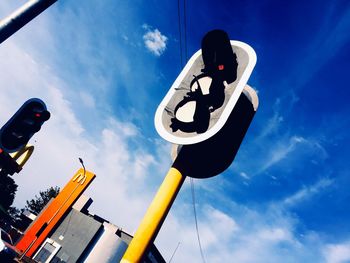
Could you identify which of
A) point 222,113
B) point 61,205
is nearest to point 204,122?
point 222,113

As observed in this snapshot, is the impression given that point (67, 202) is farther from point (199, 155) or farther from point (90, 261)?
point (199, 155)

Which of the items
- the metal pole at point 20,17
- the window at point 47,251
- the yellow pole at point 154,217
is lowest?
the window at point 47,251

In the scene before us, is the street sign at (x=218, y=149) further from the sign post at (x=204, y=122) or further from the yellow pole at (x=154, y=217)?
the yellow pole at (x=154, y=217)

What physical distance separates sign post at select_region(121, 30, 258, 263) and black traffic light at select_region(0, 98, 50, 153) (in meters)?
1.87

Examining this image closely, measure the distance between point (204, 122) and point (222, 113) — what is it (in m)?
0.26

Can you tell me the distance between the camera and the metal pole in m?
2.77

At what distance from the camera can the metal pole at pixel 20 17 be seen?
2768mm

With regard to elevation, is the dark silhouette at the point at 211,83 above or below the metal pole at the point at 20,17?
above

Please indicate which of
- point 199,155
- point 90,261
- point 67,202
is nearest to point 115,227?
point 90,261

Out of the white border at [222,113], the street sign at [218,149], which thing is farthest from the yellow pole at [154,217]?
the white border at [222,113]

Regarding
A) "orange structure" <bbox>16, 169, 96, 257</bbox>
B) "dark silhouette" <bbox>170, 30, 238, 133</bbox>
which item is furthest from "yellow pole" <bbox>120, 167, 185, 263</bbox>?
"orange structure" <bbox>16, 169, 96, 257</bbox>

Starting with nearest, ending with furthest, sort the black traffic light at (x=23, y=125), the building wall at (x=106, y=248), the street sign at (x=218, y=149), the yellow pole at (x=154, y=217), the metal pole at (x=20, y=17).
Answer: the yellow pole at (x=154, y=217) → the metal pole at (x=20, y=17) → the street sign at (x=218, y=149) → the black traffic light at (x=23, y=125) → the building wall at (x=106, y=248)

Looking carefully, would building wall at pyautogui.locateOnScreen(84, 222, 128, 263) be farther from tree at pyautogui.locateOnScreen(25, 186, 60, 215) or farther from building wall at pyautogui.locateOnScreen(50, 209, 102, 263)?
tree at pyautogui.locateOnScreen(25, 186, 60, 215)

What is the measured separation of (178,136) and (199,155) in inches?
18.9
